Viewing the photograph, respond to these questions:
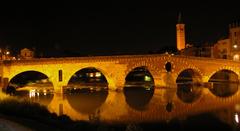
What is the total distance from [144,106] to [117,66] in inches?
536

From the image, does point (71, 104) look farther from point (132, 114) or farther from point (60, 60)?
point (60, 60)

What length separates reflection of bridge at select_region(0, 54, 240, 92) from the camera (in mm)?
40219

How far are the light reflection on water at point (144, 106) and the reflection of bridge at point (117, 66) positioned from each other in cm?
368

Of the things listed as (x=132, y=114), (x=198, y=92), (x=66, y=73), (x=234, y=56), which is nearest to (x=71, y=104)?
(x=132, y=114)

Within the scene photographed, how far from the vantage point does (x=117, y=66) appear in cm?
4412

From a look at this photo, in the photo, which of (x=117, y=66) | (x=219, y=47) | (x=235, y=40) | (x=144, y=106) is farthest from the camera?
(x=219, y=47)

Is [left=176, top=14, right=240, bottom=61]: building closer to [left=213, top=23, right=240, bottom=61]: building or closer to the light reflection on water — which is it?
[left=213, top=23, right=240, bottom=61]: building

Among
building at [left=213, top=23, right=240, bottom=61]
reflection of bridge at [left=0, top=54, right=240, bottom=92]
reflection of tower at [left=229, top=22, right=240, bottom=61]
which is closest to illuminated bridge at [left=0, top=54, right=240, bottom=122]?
reflection of bridge at [left=0, top=54, right=240, bottom=92]

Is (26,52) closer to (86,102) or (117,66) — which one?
(117,66)

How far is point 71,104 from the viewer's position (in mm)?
32250

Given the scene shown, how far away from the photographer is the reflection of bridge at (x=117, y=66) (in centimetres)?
4022

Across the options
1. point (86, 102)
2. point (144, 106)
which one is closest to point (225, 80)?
→ point (144, 106)

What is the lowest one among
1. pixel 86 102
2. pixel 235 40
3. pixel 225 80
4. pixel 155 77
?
pixel 86 102

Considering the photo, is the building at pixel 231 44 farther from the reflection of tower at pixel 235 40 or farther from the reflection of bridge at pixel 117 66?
the reflection of bridge at pixel 117 66
